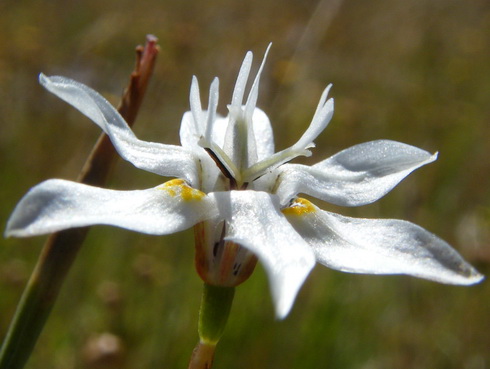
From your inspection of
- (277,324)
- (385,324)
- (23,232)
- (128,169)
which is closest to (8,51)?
(128,169)

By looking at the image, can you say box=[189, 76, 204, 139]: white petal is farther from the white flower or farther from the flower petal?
the flower petal

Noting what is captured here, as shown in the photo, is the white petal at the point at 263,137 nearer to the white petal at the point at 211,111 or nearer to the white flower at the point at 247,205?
the white flower at the point at 247,205

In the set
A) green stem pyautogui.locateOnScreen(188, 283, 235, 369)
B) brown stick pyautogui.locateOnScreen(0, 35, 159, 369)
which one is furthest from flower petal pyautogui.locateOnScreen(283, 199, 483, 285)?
brown stick pyautogui.locateOnScreen(0, 35, 159, 369)

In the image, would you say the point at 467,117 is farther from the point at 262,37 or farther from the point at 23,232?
the point at 23,232

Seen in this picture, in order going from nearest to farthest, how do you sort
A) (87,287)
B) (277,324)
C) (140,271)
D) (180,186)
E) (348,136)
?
(180,186), (140,271), (277,324), (87,287), (348,136)

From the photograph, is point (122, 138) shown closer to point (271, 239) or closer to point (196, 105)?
point (196, 105)

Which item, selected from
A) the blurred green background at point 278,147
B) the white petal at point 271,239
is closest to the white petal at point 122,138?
the white petal at point 271,239

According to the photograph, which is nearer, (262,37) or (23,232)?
(23,232)
